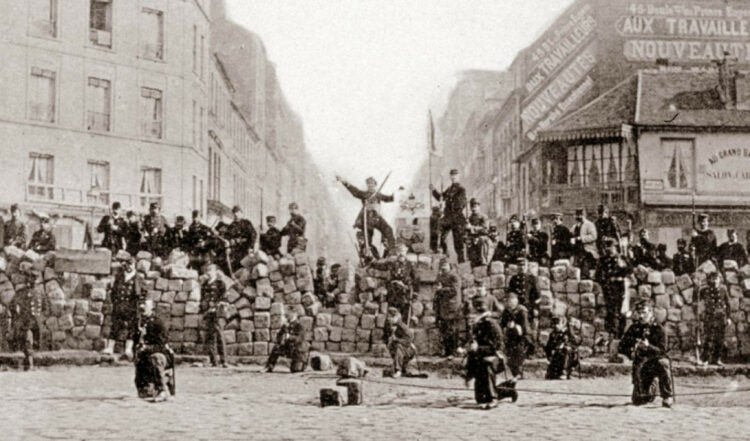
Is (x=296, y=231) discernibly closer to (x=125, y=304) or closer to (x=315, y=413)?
(x=125, y=304)

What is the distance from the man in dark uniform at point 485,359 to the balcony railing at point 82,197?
36.2 ft

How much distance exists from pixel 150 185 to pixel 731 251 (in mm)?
14091

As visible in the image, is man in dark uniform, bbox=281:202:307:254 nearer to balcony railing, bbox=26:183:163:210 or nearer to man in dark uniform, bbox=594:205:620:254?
man in dark uniform, bbox=594:205:620:254

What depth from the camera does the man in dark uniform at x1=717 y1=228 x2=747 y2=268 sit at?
40.9 ft

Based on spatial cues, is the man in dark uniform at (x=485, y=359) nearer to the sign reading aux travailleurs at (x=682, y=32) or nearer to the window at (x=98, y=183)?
the window at (x=98, y=183)

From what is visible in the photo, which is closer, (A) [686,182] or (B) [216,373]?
(B) [216,373]

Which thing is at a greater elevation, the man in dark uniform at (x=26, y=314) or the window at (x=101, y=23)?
the window at (x=101, y=23)

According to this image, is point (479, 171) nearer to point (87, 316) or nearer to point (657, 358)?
point (87, 316)

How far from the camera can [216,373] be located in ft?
36.8

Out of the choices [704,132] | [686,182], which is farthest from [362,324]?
[704,132]

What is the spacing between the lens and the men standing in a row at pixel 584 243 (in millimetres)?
12586

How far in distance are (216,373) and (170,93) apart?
11375 millimetres

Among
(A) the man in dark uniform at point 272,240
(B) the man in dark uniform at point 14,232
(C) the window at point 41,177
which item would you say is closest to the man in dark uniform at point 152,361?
(A) the man in dark uniform at point 272,240

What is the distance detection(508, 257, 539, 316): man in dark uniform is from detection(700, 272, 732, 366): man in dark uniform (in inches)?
89.8
